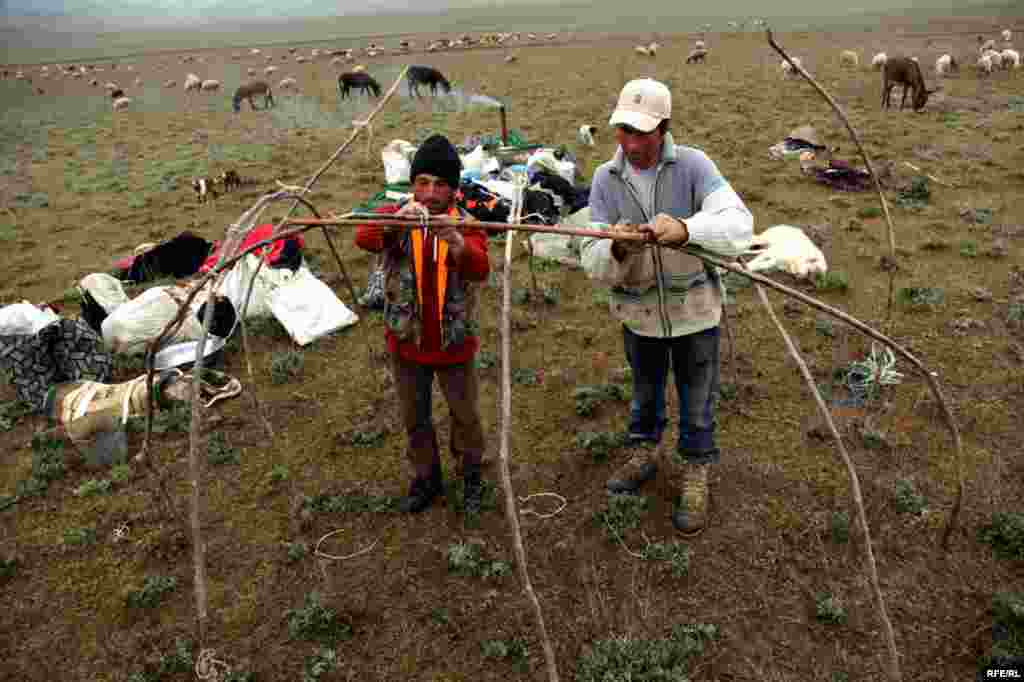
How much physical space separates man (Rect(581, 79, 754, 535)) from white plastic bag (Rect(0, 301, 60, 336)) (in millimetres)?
4739

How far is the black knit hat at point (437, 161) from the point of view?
2.69 m

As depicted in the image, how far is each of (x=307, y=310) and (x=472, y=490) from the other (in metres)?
Result: 3.16

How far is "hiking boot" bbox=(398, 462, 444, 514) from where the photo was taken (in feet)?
Answer: 12.3

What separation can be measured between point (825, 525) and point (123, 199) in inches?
489

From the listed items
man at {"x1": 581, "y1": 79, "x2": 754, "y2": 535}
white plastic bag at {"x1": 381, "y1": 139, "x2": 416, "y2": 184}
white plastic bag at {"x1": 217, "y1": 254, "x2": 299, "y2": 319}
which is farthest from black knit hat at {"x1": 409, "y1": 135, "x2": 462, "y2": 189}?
white plastic bag at {"x1": 381, "y1": 139, "x2": 416, "y2": 184}

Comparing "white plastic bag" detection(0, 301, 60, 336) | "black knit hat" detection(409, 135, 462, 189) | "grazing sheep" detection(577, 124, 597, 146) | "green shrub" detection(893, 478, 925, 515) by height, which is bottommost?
"green shrub" detection(893, 478, 925, 515)

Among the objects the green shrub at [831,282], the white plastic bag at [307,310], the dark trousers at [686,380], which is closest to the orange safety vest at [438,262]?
the dark trousers at [686,380]

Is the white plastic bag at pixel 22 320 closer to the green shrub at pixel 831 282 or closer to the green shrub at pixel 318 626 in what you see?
the green shrub at pixel 318 626

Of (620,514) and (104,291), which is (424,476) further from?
(104,291)

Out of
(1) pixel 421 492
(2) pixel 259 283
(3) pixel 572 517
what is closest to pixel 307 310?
(2) pixel 259 283

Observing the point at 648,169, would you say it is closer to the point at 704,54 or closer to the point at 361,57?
the point at 704,54

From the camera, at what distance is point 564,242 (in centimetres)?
735

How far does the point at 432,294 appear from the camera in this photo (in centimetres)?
295

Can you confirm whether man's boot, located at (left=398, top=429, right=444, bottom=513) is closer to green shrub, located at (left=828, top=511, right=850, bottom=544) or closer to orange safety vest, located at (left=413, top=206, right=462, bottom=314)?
orange safety vest, located at (left=413, top=206, right=462, bottom=314)
